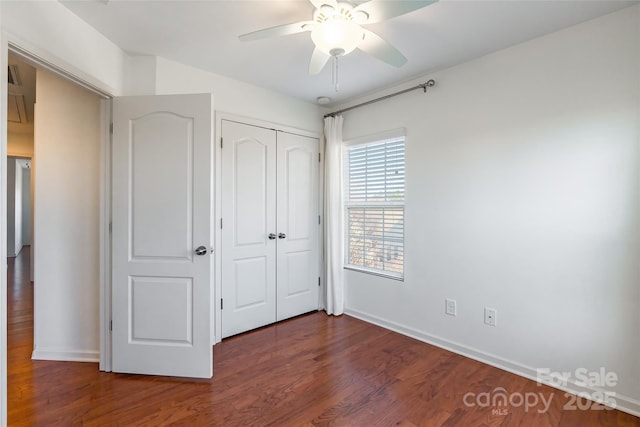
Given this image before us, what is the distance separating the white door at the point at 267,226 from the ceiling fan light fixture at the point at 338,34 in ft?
5.22

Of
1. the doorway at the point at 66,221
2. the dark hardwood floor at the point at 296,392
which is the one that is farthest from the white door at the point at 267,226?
the doorway at the point at 66,221

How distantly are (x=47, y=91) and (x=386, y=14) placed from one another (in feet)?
8.48

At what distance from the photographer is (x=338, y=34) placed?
1502 mm

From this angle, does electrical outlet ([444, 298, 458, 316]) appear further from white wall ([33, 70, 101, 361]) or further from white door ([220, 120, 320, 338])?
white wall ([33, 70, 101, 361])

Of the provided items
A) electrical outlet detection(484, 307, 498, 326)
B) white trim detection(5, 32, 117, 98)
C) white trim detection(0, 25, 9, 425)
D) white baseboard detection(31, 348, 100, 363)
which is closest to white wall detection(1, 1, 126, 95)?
white trim detection(5, 32, 117, 98)

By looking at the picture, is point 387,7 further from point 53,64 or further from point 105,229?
point 105,229

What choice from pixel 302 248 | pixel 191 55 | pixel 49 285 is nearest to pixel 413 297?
pixel 302 248

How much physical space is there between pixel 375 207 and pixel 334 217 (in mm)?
479

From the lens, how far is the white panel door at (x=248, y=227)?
2.90m

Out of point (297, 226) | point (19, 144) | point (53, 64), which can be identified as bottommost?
point (297, 226)

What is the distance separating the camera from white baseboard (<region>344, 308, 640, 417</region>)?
73.4 inches

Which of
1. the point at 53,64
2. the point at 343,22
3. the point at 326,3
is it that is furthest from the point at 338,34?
the point at 53,64

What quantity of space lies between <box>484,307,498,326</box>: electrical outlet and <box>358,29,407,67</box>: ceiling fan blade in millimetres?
1976

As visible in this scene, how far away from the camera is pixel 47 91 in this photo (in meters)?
2.36
